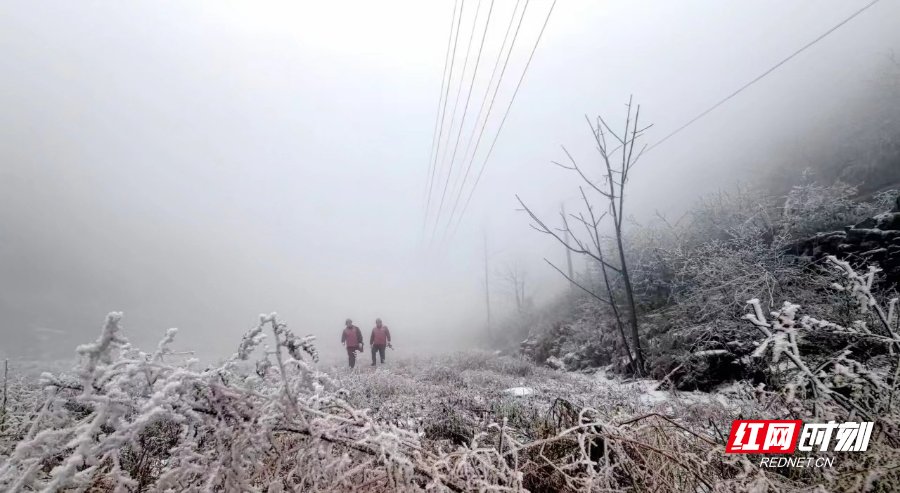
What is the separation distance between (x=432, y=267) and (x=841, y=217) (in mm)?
109044

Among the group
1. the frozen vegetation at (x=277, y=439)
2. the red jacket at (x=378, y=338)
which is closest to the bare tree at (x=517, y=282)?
the red jacket at (x=378, y=338)

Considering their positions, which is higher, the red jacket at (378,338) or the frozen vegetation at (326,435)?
the frozen vegetation at (326,435)

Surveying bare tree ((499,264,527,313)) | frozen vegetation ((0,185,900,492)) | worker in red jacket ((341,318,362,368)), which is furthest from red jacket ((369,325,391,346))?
bare tree ((499,264,527,313))

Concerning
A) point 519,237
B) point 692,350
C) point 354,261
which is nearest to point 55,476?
point 692,350

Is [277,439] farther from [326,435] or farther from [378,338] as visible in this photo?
[378,338]

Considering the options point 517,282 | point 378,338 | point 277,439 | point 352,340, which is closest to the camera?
point 277,439

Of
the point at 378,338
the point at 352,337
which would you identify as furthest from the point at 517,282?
the point at 352,337

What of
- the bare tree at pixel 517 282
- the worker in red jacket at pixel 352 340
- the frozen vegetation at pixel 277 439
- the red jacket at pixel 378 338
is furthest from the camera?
the bare tree at pixel 517 282

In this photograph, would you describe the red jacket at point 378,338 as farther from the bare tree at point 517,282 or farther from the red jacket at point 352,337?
the bare tree at point 517,282

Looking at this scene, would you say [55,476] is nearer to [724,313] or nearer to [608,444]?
[608,444]

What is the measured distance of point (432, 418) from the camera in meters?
3.91

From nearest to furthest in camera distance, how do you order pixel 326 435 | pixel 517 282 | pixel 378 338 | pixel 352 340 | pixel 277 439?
pixel 326 435
pixel 277 439
pixel 352 340
pixel 378 338
pixel 517 282

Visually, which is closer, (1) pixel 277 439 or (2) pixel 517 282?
(1) pixel 277 439

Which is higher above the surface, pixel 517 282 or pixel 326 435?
pixel 326 435
